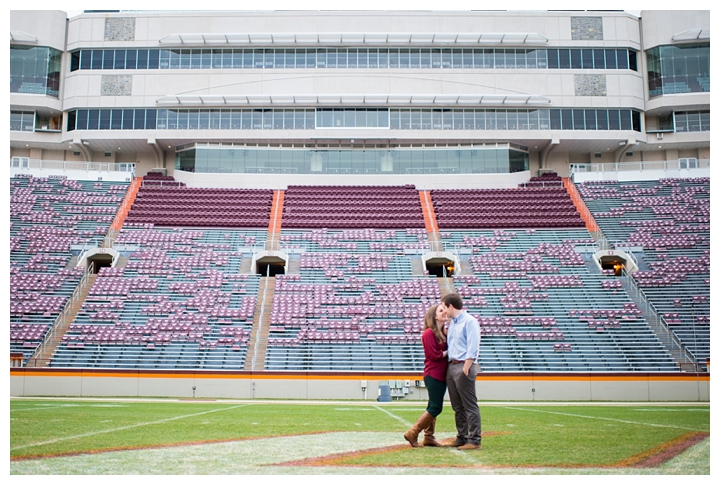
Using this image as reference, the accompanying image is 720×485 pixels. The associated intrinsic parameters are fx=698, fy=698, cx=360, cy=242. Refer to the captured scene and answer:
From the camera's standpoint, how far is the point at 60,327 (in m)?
27.8

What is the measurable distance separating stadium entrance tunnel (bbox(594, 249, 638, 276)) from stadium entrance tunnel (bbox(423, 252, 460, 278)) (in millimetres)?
6882

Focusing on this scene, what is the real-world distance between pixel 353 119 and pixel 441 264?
1196 centimetres

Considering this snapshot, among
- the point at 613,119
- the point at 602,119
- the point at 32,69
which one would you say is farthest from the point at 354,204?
the point at 32,69

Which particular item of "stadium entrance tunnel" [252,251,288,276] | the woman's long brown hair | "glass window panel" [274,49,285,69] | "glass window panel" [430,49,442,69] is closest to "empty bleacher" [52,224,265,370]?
"stadium entrance tunnel" [252,251,288,276]

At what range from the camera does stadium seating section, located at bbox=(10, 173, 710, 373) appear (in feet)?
86.6

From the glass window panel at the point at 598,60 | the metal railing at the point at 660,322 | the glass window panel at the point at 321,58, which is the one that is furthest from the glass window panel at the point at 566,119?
the glass window panel at the point at 321,58

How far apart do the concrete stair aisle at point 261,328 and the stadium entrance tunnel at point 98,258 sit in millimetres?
7898

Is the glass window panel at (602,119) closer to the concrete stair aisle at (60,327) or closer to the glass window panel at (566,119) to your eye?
the glass window panel at (566,119)

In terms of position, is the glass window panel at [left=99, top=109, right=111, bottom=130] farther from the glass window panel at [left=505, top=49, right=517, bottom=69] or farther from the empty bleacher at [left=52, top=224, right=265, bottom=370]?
the glass window panel at [left=505, top=49, right=517, bottom=69]

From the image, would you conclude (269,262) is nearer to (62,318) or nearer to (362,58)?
(62,318)

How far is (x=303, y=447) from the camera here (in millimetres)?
7715

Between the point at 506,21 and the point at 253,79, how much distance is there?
16.2 m
